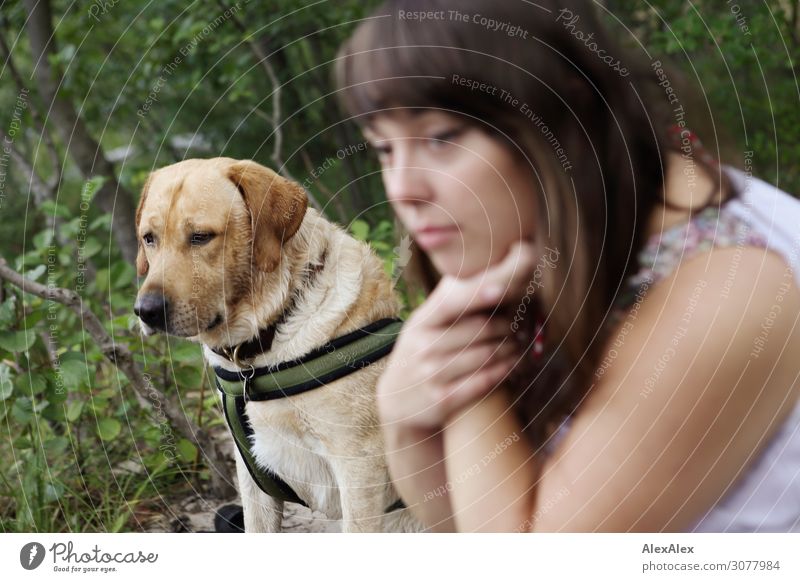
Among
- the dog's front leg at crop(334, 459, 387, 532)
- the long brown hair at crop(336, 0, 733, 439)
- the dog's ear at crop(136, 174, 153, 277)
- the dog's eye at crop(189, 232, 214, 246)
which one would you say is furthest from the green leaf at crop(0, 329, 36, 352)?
the long brown hair at crop(336, 0, 733, 439)

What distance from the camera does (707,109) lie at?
1399 millimetres

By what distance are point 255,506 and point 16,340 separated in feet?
2.21

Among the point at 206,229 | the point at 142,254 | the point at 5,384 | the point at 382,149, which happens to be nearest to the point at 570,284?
the point at 382,149

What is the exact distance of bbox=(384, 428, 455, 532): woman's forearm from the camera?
4.51 ft

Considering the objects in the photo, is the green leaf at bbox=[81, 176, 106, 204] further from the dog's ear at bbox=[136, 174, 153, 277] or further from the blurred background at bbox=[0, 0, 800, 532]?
the dog's ear at bbox=[136, 174, 153, 277]

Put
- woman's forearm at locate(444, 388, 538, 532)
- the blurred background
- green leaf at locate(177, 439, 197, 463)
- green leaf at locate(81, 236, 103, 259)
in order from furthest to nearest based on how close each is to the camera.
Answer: green leaf at locate(81, 236, 103, 259) → green leaf at locate(177, 439, 197, 463) → the blurred background → woman's forearm at locate(444, 388, 538, 532)

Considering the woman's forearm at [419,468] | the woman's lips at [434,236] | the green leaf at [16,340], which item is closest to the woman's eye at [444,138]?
the woman's lips at [434,236]

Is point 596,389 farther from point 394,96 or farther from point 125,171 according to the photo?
point 125,171

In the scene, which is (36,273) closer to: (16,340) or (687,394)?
(16,340)

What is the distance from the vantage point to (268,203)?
4.29 feet

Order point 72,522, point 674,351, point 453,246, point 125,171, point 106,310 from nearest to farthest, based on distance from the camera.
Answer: point 674,351, point 453,246, point 72,522, point 125,171, point 106,310

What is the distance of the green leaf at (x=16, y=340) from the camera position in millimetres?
1718

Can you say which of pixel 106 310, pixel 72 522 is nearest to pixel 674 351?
pixel 72 522
